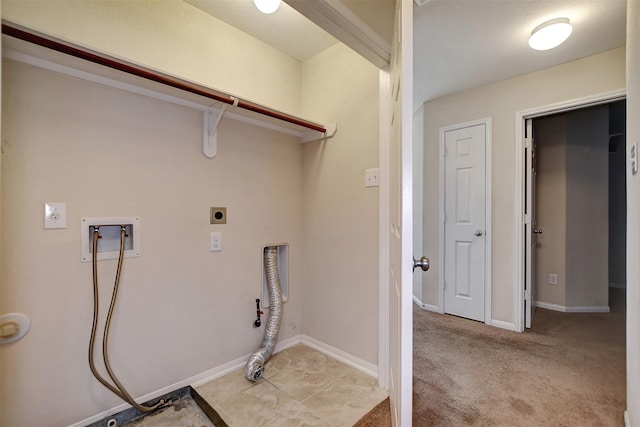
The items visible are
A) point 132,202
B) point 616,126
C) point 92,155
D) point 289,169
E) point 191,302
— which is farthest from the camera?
point 616,126

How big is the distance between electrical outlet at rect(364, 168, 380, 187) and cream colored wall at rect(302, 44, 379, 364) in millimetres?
33

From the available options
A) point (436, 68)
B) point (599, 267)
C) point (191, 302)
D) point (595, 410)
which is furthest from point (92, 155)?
point (599, 267)

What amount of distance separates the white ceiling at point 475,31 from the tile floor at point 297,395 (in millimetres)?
2279

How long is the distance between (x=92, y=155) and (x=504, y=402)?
2559 millimetres

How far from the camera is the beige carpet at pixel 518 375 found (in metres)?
1.50

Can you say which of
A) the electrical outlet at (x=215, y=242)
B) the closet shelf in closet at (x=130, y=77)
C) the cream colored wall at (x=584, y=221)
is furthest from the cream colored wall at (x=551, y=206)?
the electrical outlet at (x=215, y=242)

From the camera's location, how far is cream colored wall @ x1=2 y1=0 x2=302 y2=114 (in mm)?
1322

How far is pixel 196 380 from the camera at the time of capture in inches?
68.2

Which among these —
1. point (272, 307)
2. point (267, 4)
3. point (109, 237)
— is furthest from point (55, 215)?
point (267, 4)

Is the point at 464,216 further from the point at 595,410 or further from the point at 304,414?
the point at 304,414

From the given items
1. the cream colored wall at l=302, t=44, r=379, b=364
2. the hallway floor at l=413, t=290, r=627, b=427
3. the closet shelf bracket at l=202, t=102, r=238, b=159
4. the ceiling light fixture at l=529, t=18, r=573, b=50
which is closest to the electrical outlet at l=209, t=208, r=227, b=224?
the closet shelf bracket at l=202, t=102, r=238, b=159

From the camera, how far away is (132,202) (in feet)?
4.99

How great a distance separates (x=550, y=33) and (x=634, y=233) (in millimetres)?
1383

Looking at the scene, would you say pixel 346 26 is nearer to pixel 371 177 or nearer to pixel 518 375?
pixel 371 177
